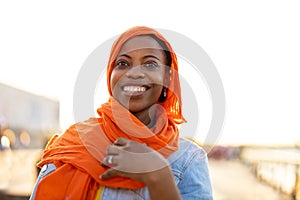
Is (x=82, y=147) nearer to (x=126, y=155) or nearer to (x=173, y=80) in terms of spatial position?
(x=126, y=155)

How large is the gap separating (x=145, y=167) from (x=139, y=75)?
35 centimetres

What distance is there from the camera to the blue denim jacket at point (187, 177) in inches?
65.7

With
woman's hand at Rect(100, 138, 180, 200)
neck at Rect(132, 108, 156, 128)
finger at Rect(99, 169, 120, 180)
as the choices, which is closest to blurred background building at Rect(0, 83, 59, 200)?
neck at Rect(132, 108, 156, 128)

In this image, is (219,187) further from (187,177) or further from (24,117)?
(24,117)

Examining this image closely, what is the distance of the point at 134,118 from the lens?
173 centimetres

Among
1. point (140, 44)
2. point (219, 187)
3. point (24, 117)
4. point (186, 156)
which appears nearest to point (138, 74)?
point (140, 44)

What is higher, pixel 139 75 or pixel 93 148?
pixel 139 75

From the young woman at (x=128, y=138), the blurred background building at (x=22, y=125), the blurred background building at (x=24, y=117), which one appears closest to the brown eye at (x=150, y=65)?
the young woman at (x=128, y=138)

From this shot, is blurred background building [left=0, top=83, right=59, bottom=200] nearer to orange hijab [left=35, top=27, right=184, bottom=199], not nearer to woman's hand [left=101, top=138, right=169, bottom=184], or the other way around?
orange hijab [left=35, top=27, right=184, bottom=199]

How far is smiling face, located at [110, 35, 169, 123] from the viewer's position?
1.71 metres

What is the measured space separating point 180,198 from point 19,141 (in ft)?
73.3

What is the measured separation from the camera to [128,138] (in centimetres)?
176

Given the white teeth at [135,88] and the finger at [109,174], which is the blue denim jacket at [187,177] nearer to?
the finger at [109,174]

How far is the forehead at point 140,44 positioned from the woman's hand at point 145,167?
383 mm
